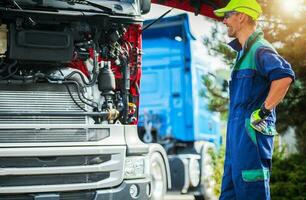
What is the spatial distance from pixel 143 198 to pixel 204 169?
5.60 meters

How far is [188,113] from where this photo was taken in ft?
36.9

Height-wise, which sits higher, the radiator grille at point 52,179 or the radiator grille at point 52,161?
the radiator grille at point 52,161

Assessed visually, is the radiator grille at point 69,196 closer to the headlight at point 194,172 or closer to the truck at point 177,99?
the headlight at point 194,172

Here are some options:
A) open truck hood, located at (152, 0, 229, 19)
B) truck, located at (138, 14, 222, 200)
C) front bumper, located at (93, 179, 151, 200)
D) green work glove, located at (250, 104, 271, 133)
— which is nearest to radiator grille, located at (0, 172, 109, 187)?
front bumper, located at (93, 179, 151, 200)

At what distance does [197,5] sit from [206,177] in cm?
429

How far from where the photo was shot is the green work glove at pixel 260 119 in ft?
14.3

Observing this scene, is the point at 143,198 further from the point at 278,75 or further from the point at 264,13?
the point at 264,13

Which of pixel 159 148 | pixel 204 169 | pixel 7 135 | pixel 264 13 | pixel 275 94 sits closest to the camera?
pixel 275 94

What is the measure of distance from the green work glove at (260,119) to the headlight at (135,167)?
4.82 ft

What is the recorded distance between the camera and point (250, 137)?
4410 mm

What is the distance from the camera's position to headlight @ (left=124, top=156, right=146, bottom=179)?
5469 millimetres

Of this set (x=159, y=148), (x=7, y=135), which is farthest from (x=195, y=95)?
(x=7, y=135)

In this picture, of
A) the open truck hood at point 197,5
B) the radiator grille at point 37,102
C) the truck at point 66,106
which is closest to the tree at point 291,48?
the open truck hood at point 197,5

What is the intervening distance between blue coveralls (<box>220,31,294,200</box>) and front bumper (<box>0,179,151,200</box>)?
1032 mm
